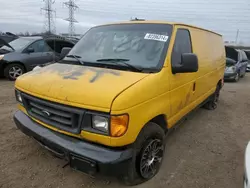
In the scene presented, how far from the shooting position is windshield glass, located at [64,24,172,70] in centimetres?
295

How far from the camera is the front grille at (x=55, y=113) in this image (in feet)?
7.70

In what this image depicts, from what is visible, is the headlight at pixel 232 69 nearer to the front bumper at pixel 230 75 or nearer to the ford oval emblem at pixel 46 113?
the front bumper at pixel 230 75

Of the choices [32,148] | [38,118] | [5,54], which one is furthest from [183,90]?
[5,54]

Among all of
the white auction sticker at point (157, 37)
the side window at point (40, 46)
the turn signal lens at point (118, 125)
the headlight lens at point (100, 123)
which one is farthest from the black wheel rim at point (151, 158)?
the side window at point (40, 46)

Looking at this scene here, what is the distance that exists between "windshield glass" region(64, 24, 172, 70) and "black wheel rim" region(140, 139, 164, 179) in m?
1.00

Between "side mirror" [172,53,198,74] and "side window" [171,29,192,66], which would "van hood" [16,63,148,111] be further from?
"side window" [171,29,192,66]

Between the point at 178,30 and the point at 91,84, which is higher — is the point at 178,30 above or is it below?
above

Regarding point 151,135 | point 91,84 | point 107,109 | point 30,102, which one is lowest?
point 151,135

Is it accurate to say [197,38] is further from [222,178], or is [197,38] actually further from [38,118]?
[38,118]

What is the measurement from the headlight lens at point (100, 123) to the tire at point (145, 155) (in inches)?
17.7

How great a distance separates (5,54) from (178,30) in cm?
727

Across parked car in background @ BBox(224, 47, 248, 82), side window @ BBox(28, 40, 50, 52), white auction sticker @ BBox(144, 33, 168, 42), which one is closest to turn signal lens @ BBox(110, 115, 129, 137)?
white auction sticker @ BBox(144, 33, 168, 42)

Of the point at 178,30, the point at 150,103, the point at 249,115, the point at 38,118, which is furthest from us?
the point at 249,115

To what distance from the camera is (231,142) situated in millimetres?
4168
